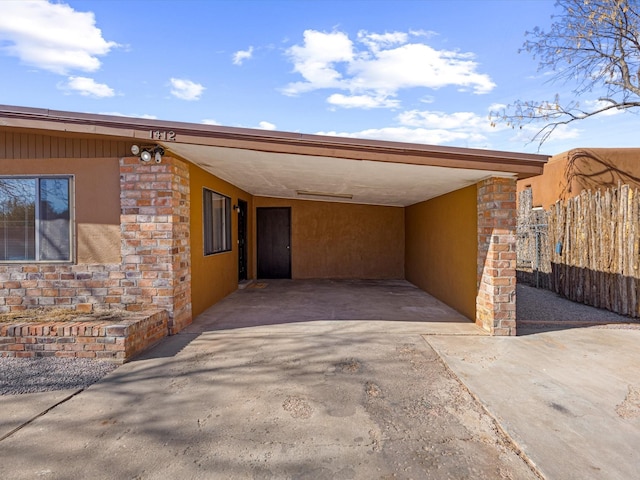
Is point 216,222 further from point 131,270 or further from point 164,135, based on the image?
point 164,135

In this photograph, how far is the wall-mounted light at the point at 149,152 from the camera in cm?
448

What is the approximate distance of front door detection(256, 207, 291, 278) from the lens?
10.4 m

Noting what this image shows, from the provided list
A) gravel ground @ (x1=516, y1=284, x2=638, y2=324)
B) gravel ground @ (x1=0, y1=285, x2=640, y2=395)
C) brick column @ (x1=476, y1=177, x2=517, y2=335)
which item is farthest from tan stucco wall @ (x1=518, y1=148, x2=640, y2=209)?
gravel ground @ (x1=0, y1=285, x2=640, y2=395)

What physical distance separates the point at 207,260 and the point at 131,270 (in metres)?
1.67

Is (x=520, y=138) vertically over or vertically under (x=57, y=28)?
under

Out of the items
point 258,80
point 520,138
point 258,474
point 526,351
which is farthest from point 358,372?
point 520,138

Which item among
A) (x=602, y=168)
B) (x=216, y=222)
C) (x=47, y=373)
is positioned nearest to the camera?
(x=47, y=373)

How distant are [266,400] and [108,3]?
6801mm

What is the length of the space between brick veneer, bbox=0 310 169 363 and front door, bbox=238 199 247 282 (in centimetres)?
545

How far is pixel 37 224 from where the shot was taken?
4.69m

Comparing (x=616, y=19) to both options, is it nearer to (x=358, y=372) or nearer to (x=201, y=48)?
(x=201, y=48)

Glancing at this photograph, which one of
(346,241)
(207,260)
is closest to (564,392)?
(207,260)

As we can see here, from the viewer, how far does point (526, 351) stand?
4145 millimetres

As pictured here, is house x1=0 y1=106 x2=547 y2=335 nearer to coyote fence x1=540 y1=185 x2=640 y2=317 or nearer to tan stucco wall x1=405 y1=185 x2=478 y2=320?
tan stucco wall x1=405 y1=185 x2=478 y2=320
